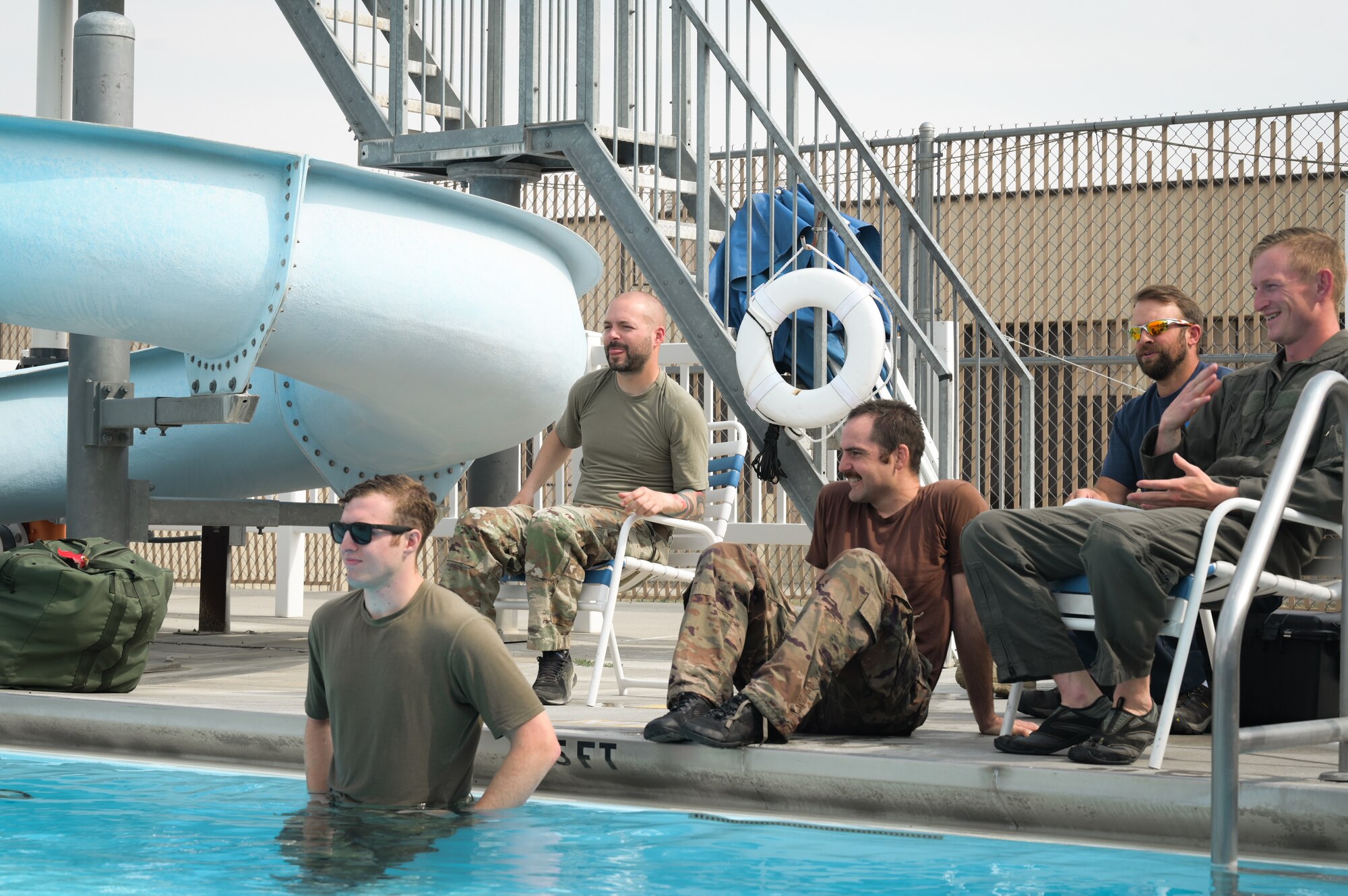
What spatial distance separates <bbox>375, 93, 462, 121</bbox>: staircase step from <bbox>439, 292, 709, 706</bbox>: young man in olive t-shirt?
246 centimetres

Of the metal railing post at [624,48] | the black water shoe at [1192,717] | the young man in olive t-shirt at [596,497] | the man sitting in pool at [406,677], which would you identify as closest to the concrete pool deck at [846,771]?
the black water shoe at [1192,717]

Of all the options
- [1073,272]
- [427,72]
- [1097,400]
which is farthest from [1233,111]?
[427,72]

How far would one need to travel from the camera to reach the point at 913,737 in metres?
4.38

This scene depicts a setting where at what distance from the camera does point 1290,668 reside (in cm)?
443

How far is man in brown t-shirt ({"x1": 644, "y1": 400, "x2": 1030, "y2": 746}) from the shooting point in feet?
13.1

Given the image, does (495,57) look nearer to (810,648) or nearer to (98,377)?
(98,377)

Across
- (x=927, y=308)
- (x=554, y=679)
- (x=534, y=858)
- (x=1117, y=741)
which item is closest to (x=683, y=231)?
(x=927, y=308)

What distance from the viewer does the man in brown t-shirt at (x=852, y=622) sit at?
399 cm

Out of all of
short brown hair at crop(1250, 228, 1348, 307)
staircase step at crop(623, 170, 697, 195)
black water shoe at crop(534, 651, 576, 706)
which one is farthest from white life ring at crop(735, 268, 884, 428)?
short brown hair at crop(1250, 228, 1348, 307)

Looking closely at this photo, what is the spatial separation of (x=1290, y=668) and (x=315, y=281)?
3563mm

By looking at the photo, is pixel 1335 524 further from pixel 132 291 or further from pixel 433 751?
pixel 132 291

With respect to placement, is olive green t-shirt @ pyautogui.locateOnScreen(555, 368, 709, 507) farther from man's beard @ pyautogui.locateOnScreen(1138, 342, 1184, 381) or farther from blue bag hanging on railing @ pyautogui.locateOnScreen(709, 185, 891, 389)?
man's beard @ pyautogui.locateOnScreen(1138, 342, 1184, 381)

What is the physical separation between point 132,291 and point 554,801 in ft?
8.37

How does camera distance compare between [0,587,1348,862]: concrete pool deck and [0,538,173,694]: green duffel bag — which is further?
[0,538,173,694]: green duffel bag
